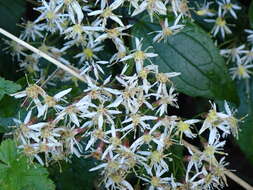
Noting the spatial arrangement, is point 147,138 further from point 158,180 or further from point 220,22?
point 220,22

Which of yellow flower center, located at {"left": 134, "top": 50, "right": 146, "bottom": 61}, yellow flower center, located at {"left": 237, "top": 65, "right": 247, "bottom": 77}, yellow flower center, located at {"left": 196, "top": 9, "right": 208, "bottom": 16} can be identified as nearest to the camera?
yellow flower center, located at {"left": 134, "top": 50, "right": 146, "bottom": 61}

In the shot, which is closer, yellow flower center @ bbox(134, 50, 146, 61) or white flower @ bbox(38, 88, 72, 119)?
white flower @ bbox(38, 88, 72, 119)

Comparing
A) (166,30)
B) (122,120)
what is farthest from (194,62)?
(122,120)

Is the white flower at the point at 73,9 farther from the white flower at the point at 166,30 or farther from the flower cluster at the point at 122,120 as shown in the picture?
the white flower at the point at 166,30

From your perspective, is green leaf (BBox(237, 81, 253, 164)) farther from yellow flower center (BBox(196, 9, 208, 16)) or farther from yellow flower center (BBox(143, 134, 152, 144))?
yellow flower center (BBox(143, 134, 152, 144))

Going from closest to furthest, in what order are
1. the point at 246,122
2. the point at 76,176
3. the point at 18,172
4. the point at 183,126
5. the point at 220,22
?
the point at 18,172 < the point at 183,126 < the point at 76,176 < the point at 246,122 < the point at 220,22

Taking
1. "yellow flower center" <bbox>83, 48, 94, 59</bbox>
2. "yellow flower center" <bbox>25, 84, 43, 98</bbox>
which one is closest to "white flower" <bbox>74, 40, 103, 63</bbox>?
"yellow flower center" <bbox>83, 48, 94, 59</bbox>

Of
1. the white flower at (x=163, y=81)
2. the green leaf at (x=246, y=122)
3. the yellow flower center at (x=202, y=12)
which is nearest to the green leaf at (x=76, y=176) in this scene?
the white flower at (x=163, y=81)
